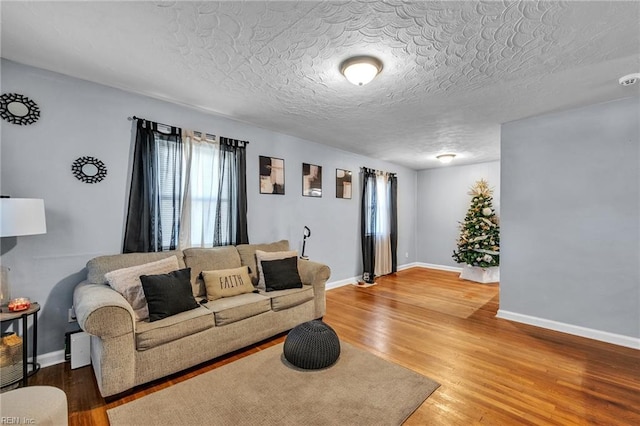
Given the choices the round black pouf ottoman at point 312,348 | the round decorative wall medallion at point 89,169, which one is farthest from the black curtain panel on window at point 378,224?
the round decorative wall medallion at point 89,169

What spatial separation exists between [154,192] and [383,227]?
461cm

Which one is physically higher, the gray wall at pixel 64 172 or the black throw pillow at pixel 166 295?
the gray wall at pixel 64 172

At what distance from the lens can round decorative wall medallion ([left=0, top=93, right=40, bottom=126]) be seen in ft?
7.66

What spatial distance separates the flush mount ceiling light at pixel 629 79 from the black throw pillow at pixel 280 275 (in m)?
3.69

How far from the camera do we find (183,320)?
7.69ft

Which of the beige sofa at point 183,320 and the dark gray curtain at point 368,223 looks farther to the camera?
the dark gray curtain at point 368,223

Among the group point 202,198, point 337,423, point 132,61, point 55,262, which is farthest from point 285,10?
point 55,262

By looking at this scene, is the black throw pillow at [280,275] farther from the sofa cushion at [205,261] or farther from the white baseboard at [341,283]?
the white baseboard at [341,283]

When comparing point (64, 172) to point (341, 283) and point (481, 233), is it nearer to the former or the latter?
point (341, 283)

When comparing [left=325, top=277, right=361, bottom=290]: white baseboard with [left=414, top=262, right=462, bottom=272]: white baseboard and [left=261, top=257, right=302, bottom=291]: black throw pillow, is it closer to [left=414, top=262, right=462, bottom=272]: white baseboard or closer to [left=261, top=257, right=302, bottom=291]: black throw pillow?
[left=261, top=257, right=302, bottom=291]: black throw pillow

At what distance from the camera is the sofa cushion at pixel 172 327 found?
214 cm

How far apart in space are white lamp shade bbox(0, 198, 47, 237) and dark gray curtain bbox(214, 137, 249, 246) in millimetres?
1649

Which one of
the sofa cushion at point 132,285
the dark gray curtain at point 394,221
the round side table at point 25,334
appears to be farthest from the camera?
the dark gray curtain at point 394,221

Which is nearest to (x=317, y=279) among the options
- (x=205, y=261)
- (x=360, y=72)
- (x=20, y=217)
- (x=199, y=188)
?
(x=205, y=261)
